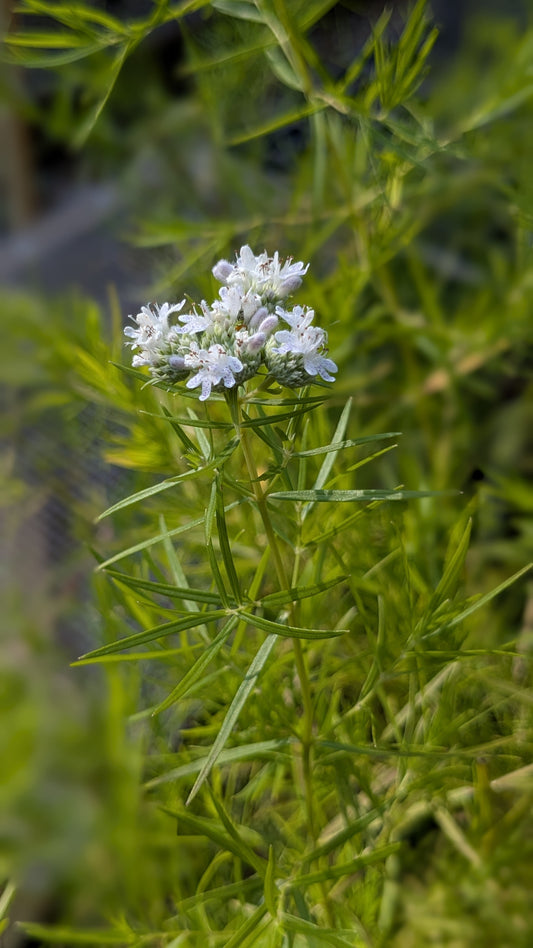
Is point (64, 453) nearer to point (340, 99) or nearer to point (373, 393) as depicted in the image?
point (373, 393)

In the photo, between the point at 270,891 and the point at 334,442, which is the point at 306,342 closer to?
the point at 334,442

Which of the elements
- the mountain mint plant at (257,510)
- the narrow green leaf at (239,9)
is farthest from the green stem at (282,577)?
the narrow green leaf at (239,9)

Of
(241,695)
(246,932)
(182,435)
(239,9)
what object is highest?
(239,9)

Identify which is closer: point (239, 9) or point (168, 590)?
point (168, 590)

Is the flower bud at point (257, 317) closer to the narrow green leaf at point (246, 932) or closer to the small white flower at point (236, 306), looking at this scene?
the small white flower at point (236, 306)

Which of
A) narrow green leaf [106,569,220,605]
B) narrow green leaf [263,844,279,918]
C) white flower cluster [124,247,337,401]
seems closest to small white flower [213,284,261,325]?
white flower cluster [124,247,337,401]

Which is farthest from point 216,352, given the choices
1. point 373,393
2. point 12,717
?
point 12,717

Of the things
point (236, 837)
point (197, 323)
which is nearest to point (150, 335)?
point (197, 323)
